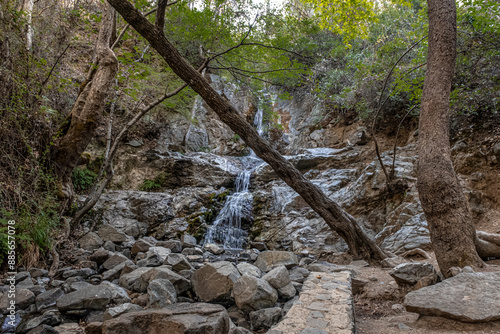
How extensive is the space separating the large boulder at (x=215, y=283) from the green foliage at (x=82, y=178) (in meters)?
6.24

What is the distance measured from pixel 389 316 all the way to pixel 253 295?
1.32 metres

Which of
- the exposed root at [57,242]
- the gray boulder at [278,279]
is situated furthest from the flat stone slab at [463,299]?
the exposed root at [57,242]

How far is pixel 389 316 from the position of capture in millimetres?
2514

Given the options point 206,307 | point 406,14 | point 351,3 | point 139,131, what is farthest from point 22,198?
point 406,14

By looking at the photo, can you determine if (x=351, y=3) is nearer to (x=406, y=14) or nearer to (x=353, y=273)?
(x=353, y=273)

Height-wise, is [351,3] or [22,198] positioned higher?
[351,3]

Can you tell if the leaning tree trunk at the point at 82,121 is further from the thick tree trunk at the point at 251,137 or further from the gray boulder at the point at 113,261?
the thick tree trunk at the point at 251,137

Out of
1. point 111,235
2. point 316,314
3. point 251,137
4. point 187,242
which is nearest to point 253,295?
point 316,314

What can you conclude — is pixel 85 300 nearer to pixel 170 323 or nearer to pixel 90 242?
pixel 170 323

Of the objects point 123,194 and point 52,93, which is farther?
point 123,194

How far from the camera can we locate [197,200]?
26.6 ft

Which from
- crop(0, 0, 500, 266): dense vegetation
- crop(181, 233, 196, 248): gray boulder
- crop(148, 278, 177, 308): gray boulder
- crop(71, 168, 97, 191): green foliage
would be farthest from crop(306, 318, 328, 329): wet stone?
crop(71, 168, 97, 191): green foliage

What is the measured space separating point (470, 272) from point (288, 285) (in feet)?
5.57

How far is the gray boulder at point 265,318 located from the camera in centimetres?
240
